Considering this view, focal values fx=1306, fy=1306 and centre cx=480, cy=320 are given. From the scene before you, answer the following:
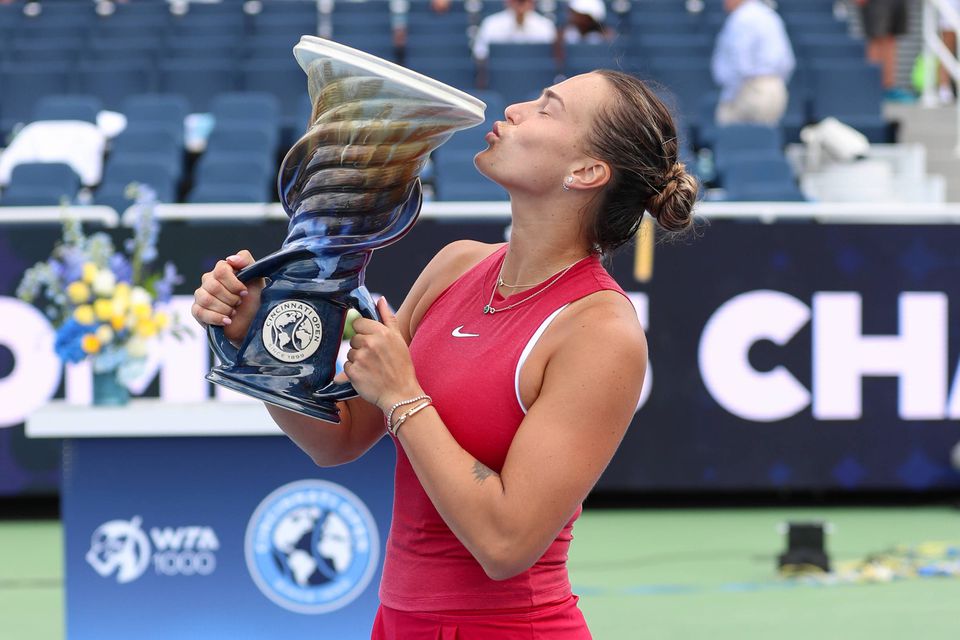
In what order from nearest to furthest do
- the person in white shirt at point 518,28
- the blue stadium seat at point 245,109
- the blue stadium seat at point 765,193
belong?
the blue stadium seat at point 765,193
the blue stadium seat at point 245,109
the person in white shirt at point 518,28

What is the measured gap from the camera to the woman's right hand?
1.70 meters

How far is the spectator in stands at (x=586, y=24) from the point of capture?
9.92m

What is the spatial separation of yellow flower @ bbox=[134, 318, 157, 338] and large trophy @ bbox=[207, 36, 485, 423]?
236cm

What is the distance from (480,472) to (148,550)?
2.35 metres

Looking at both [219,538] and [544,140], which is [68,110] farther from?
[544,140]

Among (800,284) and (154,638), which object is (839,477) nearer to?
(800,284)

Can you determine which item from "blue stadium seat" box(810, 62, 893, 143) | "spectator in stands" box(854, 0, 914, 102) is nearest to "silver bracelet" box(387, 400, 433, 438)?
"blue stadium seat" box(810, 62, 893, 143)

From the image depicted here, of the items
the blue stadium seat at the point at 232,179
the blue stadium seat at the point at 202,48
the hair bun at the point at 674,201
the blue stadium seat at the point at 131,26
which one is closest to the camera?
the hair bun at the point at 674,201

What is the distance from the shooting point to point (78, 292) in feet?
13.0

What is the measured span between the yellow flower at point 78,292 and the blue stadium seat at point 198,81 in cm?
574

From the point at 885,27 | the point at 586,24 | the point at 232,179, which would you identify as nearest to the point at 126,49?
the point at 232,179

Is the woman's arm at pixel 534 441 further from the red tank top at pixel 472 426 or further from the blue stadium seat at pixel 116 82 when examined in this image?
the blue stadium seat at pixel 116 82

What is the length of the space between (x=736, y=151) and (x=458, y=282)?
233 inches

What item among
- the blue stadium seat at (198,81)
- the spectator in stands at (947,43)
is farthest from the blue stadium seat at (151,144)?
the spectator in stands at (947,43)
